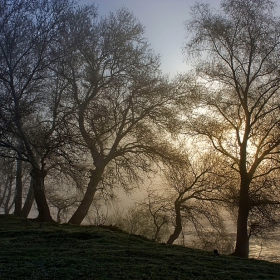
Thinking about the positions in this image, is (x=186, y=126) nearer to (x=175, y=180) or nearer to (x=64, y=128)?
(x=175, y=180)

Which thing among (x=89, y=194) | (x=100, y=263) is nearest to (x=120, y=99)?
(x=89, y=194)

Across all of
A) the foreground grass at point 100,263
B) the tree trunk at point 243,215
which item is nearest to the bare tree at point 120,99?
the tree trunk at point 243,215

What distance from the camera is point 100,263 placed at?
7484 mm

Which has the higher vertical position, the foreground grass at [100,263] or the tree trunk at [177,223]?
the tree trunk at [177,223]

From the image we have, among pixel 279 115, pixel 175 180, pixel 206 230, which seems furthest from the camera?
pixel 206 230

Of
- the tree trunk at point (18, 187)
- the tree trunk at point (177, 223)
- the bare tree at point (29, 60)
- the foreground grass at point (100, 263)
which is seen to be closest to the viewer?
the foreground grass at point (100, 263)

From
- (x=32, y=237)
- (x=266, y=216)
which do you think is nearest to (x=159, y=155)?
(x=266, y=216)

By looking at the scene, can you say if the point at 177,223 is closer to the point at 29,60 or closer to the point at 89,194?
the point at 89,194

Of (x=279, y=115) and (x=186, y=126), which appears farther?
(x=186, y=126)

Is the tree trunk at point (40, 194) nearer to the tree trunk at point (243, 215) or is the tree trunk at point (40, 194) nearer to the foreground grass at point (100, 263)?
the foreground grass at point (100, 263)

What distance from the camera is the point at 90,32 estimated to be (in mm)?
17781

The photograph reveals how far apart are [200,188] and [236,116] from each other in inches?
166

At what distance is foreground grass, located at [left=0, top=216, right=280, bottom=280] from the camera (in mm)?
6727

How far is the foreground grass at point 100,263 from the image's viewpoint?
6.73 m
